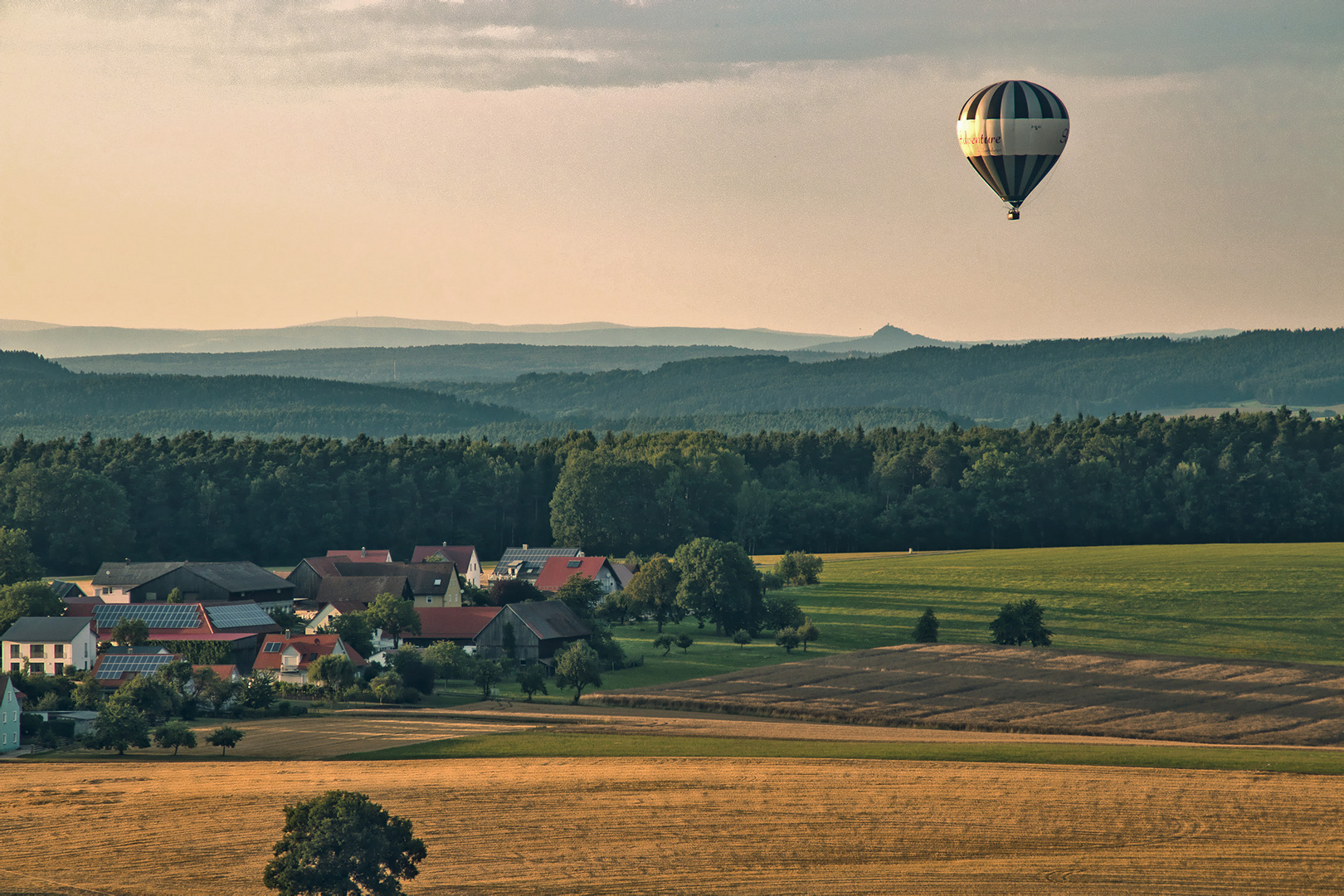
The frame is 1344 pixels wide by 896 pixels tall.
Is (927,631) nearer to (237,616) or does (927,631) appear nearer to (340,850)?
(237,616)

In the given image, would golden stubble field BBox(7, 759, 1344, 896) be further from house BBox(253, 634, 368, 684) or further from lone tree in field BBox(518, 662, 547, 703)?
house BBox(253, 634, 368, 684)

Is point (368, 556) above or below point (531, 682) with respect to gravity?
above

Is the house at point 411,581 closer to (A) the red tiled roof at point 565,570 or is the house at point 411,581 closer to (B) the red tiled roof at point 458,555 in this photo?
(A) the red tiled roof at point 565,570

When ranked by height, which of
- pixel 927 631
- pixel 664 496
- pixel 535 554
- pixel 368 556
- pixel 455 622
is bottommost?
pixel 927 631

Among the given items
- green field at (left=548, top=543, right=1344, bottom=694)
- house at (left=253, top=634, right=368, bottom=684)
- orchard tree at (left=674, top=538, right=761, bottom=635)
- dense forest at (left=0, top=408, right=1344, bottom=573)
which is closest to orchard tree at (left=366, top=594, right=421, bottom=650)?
house at (left=253, top=634, right=368, bottom=684)

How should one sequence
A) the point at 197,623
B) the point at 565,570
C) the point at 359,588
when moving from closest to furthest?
1. the point at 197,623
2. the point at 359,588
3. the point at 565,570

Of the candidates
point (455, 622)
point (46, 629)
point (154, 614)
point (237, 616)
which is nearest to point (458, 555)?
point (455, 622)

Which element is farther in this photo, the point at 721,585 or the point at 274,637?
the point at 721,585

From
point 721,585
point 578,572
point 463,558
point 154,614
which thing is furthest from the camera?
point 463,558
